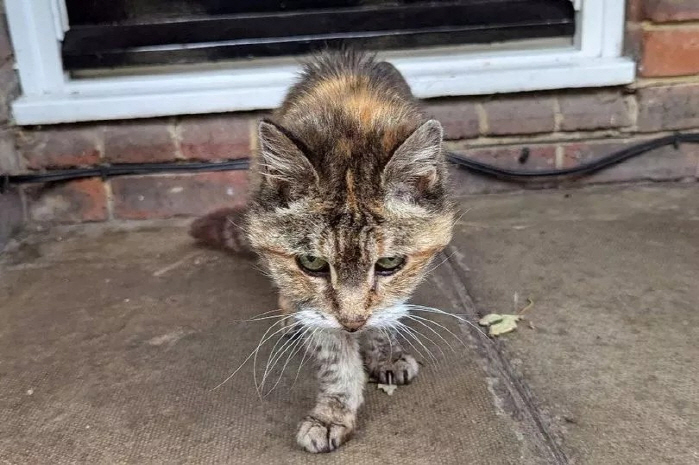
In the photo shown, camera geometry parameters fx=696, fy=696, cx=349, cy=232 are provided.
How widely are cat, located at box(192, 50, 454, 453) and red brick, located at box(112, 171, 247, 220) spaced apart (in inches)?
38.8

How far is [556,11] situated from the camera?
2533mm

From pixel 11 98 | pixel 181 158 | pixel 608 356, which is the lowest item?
pixel 608 356

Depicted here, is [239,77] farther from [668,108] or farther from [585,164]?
[668,108]

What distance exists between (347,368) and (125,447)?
1.61 ft

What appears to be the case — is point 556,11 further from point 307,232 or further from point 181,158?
point 307,232

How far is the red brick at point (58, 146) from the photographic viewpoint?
246cm

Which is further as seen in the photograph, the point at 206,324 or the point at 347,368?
the point at 206,324

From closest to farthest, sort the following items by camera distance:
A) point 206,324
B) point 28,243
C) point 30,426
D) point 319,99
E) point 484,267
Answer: point 30,426
point 319,99
point 206,324
point 484,267
point 28,243

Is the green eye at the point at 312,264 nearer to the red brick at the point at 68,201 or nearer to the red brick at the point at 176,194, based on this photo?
the red brick at the point at 176,194

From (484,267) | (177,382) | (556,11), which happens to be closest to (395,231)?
(177,382)

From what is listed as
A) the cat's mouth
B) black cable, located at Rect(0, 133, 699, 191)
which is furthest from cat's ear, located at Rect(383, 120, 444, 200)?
black cable, located at Rect(0, 133, 699, 191)

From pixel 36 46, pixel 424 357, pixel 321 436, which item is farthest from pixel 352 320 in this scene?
pixel 36 46

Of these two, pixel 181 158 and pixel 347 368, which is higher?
pixel 181 158

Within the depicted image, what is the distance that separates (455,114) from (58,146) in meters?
1.43
